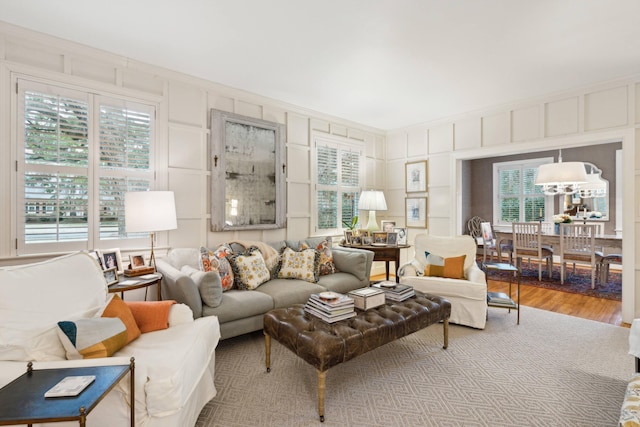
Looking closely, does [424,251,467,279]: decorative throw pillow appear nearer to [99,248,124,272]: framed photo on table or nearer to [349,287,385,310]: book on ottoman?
[349,287,385,310]: book on ottoman

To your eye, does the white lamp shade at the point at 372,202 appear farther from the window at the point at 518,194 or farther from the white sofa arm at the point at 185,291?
the window at the point at 518,194

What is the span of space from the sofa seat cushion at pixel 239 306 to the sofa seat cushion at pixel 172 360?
1.89ft

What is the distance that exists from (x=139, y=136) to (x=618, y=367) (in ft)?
15.2

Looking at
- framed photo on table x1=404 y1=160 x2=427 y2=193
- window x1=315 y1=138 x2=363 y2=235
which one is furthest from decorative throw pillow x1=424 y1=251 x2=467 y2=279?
framed photo on table x1=404 y1=160 x2=427 y2=193

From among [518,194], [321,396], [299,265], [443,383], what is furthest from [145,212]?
[518,194]

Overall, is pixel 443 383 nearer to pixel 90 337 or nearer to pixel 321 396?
pixel 321 396

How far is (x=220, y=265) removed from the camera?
294cm

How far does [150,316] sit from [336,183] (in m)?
3.45

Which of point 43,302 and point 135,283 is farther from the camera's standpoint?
point 135,283

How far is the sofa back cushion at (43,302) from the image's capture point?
1.44 meters

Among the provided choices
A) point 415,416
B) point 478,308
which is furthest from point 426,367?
point 478,308

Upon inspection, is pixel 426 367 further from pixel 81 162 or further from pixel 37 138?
pixel 37 138

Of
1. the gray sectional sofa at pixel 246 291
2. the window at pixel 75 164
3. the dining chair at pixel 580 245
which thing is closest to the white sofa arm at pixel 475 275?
the gray sectional sofa at pixel 246 291

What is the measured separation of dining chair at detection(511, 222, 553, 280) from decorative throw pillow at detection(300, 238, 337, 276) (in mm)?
3398
